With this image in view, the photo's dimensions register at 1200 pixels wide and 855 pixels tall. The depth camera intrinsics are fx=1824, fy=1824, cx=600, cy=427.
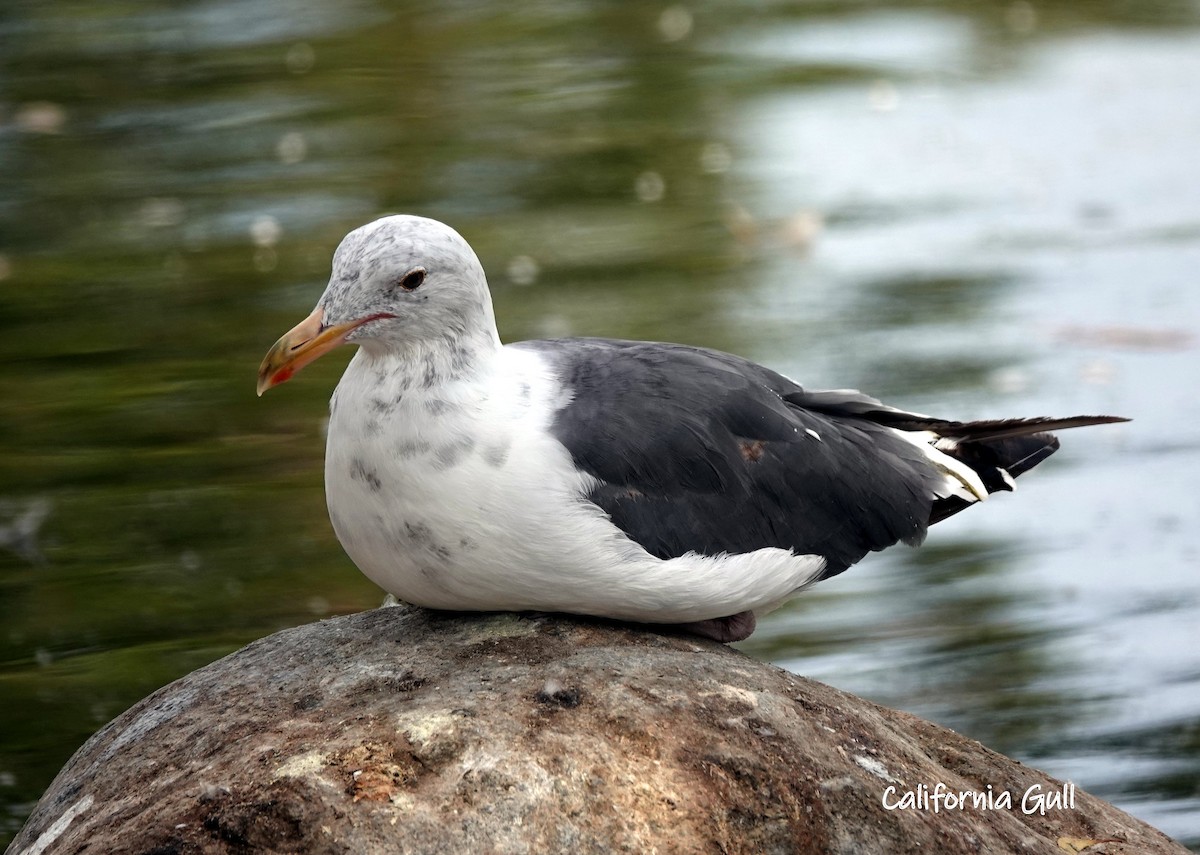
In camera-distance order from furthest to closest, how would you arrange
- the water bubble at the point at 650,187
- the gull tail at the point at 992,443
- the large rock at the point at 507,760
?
the water bubble at the point at 650,187 → the gull tail at the point at 992,443 → the large rock at the point at 507,760

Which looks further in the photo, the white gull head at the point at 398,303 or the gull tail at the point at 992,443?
the gull tail at the point at 992,443

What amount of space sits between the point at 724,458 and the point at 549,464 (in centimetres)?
44

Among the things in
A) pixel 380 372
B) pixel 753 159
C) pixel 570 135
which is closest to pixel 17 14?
pixel 570 135

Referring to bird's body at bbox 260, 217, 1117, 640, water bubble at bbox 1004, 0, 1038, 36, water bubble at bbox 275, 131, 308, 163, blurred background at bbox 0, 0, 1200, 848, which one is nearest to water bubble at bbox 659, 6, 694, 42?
blurred background at bbox 0, 0, 1200, 848

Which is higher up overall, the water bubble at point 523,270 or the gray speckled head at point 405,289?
the gray speckled head at point 405,289

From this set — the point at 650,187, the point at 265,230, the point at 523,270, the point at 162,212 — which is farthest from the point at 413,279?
the point at 650,187

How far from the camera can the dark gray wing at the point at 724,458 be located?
396 centimetres

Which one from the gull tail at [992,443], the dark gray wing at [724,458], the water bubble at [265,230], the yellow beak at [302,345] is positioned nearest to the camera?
the yellow beak at [302,345]

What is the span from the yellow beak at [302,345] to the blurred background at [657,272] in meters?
2.12

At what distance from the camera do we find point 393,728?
3.60 meters

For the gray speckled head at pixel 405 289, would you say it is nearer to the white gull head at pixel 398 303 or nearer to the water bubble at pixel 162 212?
the white gull head at pixel 398 303

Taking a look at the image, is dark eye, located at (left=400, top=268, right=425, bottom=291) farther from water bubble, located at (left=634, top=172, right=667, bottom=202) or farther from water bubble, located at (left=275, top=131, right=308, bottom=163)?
water bubble, located at (left=275, top=131, right=308, bottom=163)

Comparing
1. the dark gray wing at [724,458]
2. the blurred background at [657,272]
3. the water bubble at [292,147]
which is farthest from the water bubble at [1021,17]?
the dark gray wing at [724,458]

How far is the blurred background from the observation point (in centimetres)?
619
